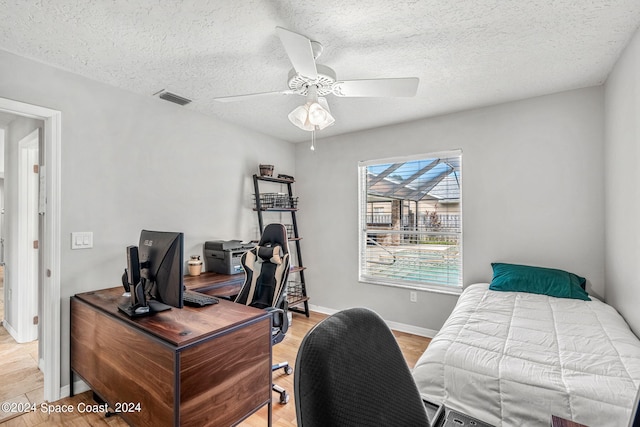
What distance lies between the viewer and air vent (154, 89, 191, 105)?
264cm

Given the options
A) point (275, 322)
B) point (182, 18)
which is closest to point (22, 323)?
point (275, 322)

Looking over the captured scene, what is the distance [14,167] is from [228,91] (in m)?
2.50

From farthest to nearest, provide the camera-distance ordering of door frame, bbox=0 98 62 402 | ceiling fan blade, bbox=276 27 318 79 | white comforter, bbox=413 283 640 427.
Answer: door frame, bbox=0 98 62 402, ceiling fan blade, bbox=276 27 318 79, white comforter, bbox=413 283 640 427

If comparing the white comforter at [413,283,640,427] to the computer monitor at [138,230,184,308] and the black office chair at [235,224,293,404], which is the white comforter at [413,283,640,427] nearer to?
the black office chair at [235,224,293,404]

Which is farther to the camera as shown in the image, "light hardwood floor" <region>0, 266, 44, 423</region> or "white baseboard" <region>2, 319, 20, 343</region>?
"white baseboard" <region>2, 319, 20, 343</region>

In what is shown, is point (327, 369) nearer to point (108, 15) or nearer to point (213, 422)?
point (213, 422)

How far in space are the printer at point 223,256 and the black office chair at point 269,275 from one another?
0.59 m

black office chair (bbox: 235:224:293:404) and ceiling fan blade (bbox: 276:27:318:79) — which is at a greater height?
ceiling fan blade (bbox: 276:27:318:79)

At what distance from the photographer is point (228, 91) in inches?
103

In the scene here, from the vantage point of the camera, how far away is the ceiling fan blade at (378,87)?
1830 millimetres

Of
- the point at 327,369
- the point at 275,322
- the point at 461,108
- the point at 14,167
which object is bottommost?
the point at 275,322

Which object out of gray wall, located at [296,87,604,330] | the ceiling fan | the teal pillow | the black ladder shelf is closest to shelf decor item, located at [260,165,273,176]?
the black ladder shelf

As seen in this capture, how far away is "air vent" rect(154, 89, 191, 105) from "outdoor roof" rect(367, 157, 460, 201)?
218 cm

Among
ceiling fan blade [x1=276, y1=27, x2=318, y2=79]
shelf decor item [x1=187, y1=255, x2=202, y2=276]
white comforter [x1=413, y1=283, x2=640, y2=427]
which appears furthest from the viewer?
shelf decor item [x1=187, y1=255, x2=202, y2=276]
